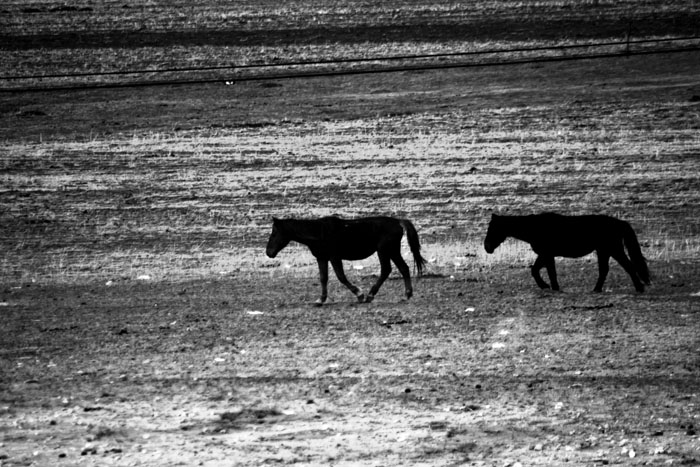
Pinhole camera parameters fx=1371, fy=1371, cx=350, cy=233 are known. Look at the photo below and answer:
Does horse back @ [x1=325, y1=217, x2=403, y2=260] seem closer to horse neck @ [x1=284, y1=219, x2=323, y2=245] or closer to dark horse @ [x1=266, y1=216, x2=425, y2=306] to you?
dark horse @ [x1=266, y1=216, x2=425, y2=306]

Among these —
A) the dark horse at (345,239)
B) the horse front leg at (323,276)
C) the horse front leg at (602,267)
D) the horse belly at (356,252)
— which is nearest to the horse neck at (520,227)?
the horse front leg at (602,267)

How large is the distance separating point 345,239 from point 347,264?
394cm

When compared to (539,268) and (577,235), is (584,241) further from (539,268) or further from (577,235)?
(539,268)

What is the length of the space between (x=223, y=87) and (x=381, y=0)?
1252cm

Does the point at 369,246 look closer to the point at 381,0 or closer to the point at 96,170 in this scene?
the point at 96,170

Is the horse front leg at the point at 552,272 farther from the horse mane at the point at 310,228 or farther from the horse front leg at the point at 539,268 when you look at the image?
the horse mane at the point at 310,228

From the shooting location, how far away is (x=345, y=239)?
56.1 ft

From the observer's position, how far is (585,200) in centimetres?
2836

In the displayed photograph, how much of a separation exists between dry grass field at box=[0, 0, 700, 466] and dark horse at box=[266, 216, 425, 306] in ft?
1.45

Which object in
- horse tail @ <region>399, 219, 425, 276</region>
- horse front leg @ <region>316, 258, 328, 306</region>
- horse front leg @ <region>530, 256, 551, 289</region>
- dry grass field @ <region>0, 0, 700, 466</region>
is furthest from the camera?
horse front leg @ <region>530, 256, 551, 289</region>

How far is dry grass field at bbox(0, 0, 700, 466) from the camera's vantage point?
11828 millimetres

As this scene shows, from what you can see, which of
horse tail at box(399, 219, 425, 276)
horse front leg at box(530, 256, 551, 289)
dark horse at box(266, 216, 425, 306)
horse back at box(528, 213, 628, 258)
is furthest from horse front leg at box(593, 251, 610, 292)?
dark horse at box(266, 216, 425, 306)

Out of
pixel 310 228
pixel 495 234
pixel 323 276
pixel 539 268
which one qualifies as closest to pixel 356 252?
pixel 323 276

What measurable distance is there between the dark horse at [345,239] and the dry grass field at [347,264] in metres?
0.44
